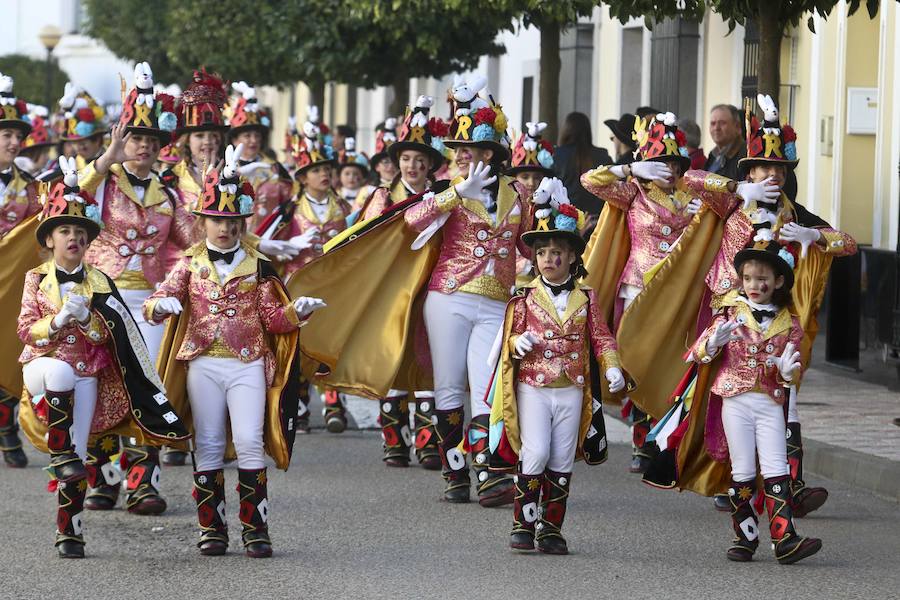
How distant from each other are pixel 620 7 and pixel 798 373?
13.2 ft

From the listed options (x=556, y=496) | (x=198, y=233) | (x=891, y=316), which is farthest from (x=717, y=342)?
(x=891, y=316)

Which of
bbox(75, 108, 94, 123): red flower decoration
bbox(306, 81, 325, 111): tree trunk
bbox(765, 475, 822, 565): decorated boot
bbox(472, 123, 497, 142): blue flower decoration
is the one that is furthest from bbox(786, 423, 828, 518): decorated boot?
bbox(306, 81, 325, 111): tree trunk

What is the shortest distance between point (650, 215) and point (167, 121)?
105 inches

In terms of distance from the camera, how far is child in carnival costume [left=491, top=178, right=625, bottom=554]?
8.47m

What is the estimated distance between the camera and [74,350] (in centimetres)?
858

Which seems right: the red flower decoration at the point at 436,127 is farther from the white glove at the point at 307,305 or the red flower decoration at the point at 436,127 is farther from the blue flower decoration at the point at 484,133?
the white glove at the point at 307,305

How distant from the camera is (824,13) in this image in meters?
11.0

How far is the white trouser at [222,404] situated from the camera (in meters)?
8.45

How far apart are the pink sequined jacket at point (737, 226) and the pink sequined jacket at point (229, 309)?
221 cm

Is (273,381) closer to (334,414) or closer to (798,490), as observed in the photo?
(798,490)

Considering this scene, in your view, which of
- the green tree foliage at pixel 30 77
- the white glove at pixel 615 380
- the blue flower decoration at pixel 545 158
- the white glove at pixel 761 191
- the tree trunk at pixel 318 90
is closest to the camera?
the white glove at pixel 615 380

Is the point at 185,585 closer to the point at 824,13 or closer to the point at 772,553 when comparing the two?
the point at 772,553

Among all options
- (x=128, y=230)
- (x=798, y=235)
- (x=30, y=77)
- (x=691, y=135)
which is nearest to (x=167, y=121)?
(x=128, y=230)

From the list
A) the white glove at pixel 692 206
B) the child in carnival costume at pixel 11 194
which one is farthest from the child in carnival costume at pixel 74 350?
the white glove at pixel 692 206
